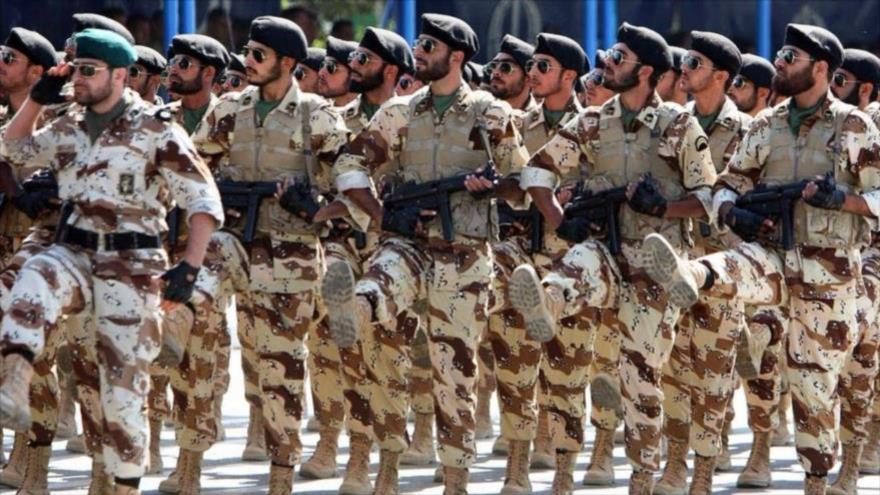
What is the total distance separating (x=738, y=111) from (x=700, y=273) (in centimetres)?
219

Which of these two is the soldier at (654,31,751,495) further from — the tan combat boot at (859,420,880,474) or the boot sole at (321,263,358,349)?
the boot sole at (321,263,358,349)

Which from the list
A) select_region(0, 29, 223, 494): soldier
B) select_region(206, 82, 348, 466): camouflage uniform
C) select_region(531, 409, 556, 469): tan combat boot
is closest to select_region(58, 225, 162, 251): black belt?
select_region(0, 29, 223, 494): soldier

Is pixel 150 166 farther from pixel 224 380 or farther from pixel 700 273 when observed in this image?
pixel 224 380

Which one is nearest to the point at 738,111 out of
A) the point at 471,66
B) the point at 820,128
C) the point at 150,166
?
the point at 820,128

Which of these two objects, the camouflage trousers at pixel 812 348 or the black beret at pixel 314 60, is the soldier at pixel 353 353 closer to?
the black beret at pixel 314 60

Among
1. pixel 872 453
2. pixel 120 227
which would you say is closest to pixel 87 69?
A: pixel 120 227

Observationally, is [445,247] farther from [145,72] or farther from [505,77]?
[145,72]

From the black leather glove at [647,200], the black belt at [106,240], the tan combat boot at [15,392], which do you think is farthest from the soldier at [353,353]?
the tan combat boot at [15,392]

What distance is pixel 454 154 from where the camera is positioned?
1316cm

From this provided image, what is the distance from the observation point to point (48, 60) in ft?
45.6


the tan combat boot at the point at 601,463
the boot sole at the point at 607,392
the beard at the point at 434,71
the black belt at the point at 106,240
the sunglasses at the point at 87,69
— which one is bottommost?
the tan combat boot at the point at 601,463

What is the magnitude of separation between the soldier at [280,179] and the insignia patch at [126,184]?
1.54m

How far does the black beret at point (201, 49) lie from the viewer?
13984 mm

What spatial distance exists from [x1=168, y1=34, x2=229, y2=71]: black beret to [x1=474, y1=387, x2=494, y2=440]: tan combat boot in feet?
11.3
